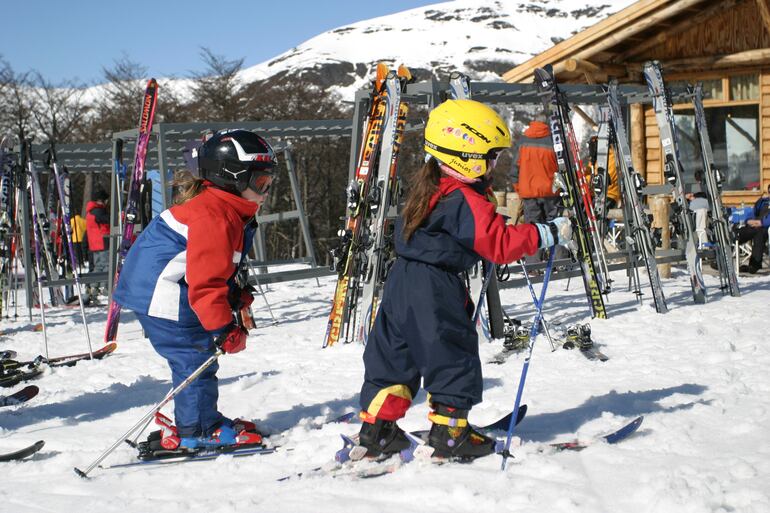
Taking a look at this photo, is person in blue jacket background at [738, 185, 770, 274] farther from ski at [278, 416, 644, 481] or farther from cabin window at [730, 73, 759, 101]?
ski at [278, 416, 644, 481]

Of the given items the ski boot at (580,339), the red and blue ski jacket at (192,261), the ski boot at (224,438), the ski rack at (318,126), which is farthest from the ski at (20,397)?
the ski boot at (580,339)

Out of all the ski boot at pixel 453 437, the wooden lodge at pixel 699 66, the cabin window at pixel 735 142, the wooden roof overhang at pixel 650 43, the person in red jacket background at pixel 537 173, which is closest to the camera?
the ski boot at pixel 453 437

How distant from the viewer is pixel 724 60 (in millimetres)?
13039

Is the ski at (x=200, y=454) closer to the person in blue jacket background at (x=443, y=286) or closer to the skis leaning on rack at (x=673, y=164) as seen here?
the person in blue jacket background at (x=443, y=286)

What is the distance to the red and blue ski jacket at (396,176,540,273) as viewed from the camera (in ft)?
11.4

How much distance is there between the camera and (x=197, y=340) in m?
3.94

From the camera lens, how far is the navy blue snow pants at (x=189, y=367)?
3.90 meters

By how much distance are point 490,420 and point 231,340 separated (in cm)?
158

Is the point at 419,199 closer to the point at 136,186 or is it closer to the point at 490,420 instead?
the point at 490,420

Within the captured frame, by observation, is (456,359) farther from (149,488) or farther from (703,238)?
(703,238)

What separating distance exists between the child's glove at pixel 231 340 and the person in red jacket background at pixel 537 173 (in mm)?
6972

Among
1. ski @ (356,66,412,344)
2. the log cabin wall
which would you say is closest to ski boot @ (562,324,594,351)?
ski @ (356,66,412,344)

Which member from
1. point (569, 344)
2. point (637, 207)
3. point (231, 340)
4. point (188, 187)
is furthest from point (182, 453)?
point (637, 207)

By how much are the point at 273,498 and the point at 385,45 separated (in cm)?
9705
